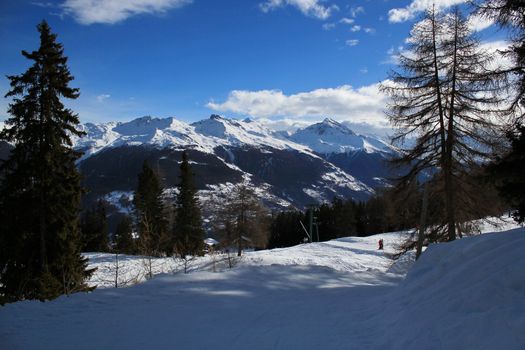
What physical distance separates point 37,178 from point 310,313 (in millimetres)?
14371

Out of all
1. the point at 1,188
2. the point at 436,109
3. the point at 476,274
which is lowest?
the point at 476,274

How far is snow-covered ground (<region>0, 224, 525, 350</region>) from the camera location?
4996 millimetres

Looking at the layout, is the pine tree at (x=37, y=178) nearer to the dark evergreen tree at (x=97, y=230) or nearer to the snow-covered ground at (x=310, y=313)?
the snow-covered ground at (x=310, y=313)

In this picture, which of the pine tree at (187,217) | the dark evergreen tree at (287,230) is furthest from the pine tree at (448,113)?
the dark evergreen tree at (287,230)

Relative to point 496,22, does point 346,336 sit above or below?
below

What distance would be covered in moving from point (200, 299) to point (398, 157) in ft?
34.6

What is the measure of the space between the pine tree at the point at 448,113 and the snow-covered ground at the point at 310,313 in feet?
23.2

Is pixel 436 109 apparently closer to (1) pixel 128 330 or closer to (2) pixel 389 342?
(2) pixel 389 342

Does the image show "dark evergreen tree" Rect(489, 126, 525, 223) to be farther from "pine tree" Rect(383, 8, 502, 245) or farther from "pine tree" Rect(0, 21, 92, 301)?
"pine tree" Rect(0, 21, 92, 301)

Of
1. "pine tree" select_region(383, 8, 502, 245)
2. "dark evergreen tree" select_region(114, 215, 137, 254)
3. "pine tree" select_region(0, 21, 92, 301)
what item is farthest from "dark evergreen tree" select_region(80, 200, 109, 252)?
"pine tree" select_region(383, 8, 502, 245)

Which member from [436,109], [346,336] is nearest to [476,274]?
[346,336]

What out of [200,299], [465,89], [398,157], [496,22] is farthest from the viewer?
[398,157]

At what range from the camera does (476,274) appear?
19.8 feet

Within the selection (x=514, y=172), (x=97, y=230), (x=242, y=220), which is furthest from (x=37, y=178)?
(x=97, y=230)
